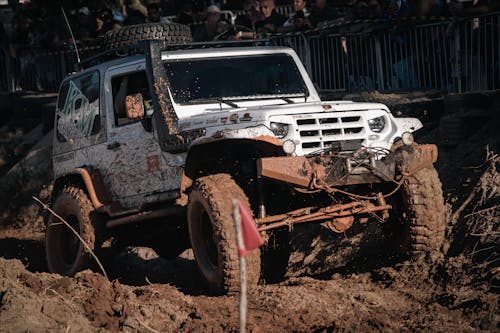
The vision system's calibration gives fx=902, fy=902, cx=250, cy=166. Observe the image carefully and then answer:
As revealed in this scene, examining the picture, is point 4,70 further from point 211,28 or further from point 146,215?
point 146,215

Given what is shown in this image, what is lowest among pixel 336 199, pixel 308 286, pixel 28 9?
pixel 308 286

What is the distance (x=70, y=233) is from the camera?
383 inches

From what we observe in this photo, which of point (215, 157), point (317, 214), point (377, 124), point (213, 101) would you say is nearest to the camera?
point (317, 214)

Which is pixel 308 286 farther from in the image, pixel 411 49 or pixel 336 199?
pixel 411 49

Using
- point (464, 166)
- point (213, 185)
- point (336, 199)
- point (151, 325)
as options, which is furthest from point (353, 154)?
point (464, 166)

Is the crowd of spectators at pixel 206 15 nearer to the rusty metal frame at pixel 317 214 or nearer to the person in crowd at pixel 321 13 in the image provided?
the person in crowd at pixel 321 13

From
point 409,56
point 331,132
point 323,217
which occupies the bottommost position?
point 323,217

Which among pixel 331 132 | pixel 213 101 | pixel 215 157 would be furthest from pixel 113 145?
pixel 331 132

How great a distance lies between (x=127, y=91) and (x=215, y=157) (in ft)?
5.15

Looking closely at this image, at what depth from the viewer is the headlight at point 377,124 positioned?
742cm

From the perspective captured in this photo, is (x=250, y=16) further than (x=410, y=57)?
Yes

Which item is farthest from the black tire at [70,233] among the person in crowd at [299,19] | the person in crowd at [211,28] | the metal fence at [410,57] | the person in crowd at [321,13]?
the person in crowd at [321,13]

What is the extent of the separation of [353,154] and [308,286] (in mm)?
1224

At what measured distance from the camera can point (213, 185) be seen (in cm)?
704
